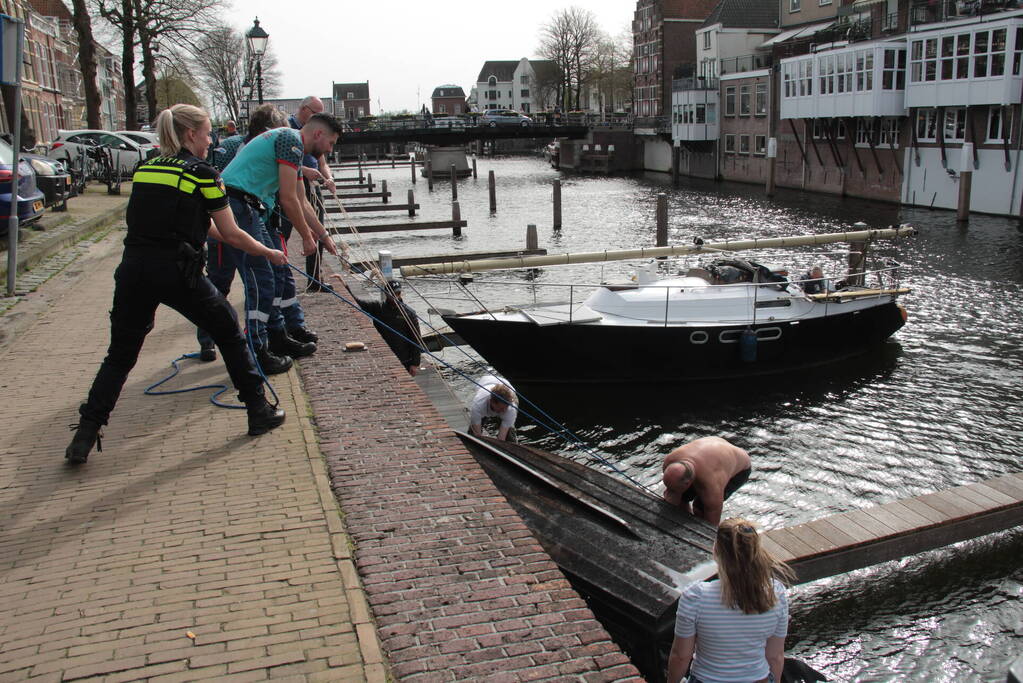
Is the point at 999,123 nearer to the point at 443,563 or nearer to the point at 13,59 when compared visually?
the point at 13,59

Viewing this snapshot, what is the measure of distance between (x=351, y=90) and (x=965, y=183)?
13346cm

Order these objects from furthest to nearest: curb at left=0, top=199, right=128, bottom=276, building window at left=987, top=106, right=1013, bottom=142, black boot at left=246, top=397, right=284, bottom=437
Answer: building window at left=987, top=106, right=1013, bottom=142 → curb at left=0, top=199, right=128, bottom=276 → black boot at left=246, top=397, right=284, bottom=437

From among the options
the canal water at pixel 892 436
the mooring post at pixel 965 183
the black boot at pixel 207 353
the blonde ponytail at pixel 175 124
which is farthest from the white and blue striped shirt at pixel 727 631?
the mooring post at pixel 965 183

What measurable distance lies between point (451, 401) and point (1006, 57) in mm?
31391

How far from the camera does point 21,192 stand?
12.9 meters

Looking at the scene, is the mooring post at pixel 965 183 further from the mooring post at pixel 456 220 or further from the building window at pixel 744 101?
the building window at pixel 744 101

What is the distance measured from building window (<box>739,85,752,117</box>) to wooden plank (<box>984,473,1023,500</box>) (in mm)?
51389

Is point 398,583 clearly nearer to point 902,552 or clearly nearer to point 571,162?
point 902,552

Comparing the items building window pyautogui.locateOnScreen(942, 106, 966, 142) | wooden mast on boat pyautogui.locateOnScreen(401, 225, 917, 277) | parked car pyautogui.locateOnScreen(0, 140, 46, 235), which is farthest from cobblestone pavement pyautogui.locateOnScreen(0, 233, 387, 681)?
building window pyautogui.locateOnScreen(942, 106, 966, 142)

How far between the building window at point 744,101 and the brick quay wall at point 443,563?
179 feet

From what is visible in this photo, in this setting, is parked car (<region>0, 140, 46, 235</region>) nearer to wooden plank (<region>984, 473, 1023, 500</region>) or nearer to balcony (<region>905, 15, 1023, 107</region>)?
wooden plank (<region>984, 473, 1023, 500</region>)

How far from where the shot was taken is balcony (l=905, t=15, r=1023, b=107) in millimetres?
31500

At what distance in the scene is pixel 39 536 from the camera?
4.51 metres

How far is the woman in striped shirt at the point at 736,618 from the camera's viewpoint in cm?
400
